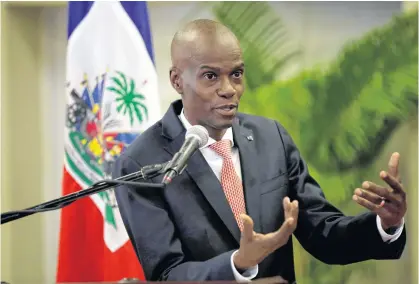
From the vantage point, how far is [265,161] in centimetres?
278

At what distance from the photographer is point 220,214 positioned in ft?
8.61

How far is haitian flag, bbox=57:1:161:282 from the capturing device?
457 centimetres

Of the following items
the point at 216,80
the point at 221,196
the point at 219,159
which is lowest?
the point at 221,196

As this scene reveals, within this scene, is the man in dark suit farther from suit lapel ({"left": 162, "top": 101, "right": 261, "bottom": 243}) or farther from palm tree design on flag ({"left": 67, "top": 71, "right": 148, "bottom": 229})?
palm tree design on flag ({"left": 67, "top": 71, "right": 148, "bottom": 229})

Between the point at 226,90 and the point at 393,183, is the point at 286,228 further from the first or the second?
the point at 226,90

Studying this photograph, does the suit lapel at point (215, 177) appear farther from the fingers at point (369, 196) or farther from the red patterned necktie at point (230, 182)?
the fingers at point (369, 196)

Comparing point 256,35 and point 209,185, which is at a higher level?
point 256,35

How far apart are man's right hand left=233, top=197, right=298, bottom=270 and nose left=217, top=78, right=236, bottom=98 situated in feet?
1.66

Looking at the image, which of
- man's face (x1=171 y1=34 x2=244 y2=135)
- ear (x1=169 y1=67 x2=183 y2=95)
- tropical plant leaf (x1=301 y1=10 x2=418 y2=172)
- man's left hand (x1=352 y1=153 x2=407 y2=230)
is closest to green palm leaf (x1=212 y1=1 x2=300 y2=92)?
tropical plant leaf (x1=301 y1=10 x2=418 y2=172)

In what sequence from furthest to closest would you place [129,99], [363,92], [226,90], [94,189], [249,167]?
1. [363,92]
2. [129,99]
3. [249,167]
4. [226,90]
5. [94,189]

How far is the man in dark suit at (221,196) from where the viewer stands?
2.60 meters

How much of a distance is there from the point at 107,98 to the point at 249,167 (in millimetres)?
2018

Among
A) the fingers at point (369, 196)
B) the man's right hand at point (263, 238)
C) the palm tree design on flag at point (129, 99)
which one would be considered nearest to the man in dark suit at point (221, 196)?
the fingers at point (369, 196)

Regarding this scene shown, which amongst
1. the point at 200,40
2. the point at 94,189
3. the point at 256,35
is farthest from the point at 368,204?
the point at 256,35
